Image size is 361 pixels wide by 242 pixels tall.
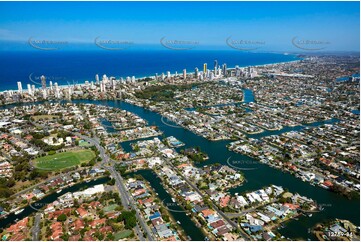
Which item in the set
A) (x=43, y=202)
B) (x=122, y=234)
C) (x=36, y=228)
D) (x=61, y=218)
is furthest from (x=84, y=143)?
(x=122, y=234)

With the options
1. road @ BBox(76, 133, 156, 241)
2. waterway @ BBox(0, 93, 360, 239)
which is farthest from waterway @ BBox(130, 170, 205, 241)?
road @ BBox(76, 133, 156, 241)

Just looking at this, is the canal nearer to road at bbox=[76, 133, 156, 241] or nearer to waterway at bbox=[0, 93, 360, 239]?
waterway at bbox=[0, 93, 360, 239]

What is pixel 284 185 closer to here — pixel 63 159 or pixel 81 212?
pixel 81 212

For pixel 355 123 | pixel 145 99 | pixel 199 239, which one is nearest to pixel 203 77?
pixel 145 99

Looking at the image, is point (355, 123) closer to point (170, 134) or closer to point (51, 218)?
point (170, 134)

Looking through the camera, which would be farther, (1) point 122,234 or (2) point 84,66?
(2) point 84,66

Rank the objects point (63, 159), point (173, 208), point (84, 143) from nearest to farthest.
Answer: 1. point (173, 208)
2. point (63, 159)
3. point (84, 143)
